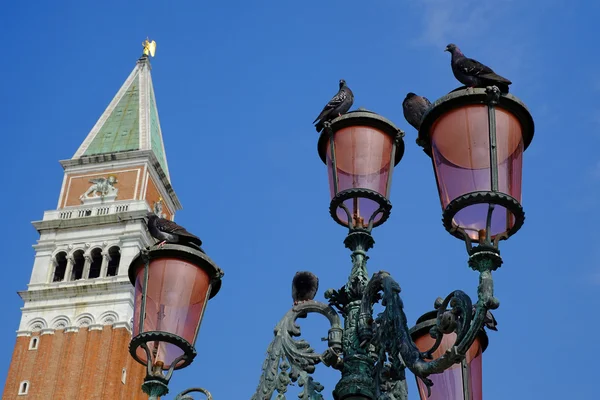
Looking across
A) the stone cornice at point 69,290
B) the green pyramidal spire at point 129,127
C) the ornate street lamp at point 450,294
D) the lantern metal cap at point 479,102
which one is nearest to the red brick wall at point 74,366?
the stone cornice at point 69,290

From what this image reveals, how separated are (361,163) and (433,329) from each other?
1.42 metres

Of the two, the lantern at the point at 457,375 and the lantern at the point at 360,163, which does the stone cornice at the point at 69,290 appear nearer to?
the lantern at the point at 457,375

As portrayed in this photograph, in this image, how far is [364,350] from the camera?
15.0 ft

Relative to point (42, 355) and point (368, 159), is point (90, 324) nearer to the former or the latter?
point (42, 355)

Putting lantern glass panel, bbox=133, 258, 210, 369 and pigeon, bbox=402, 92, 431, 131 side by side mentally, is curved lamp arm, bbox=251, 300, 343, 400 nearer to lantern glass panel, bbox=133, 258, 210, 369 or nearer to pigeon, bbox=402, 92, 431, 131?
lantern glass panel, bbox=133, 258, 210, 369

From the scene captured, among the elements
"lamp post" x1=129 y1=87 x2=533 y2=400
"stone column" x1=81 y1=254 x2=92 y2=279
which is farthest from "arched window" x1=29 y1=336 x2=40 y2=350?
"lamp post" x1=129 y1=87 x2=533 y2=400

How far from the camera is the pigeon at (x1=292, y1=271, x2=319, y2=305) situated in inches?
203

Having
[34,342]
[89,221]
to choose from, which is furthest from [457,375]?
[89,221]

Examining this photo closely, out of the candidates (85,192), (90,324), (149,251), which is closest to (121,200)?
(85,192)

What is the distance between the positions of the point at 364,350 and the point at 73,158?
134ft

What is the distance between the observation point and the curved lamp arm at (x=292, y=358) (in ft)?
15.8

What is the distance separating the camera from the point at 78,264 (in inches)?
1594

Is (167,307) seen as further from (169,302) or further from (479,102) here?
(479,102)

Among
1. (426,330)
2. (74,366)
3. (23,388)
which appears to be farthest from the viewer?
(74,366)
